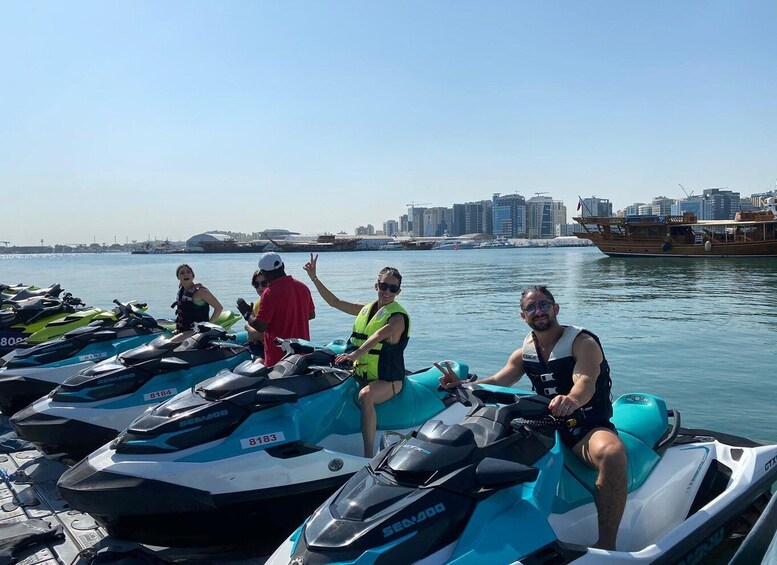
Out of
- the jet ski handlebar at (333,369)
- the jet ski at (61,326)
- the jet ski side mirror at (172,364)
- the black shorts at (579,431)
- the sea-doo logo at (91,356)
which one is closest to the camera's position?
the black shorts at (579,431)

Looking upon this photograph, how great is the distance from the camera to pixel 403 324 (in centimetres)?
457

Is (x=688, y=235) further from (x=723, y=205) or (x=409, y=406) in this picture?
(x=723, y=205)

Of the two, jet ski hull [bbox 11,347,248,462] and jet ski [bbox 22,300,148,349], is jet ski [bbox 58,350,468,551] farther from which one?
jet ski [bbox 22,300,148,349]

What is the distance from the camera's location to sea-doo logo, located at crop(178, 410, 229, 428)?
3.83 m

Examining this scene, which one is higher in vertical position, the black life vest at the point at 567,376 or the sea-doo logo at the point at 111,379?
the black life vest at the point at 567,376

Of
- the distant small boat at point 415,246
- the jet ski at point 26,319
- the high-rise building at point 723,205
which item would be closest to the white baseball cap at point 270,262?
the jet ski at point 26,319

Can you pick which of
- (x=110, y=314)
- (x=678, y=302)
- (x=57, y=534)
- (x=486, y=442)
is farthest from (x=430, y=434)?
(x=678, y=302)

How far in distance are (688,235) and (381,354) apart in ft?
183

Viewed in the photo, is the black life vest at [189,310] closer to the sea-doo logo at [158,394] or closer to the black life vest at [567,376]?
the sea-doo logo at [158,394]

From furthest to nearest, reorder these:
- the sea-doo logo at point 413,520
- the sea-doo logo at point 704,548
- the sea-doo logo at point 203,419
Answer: the sea-doo logo at point 203,419 → the sea-doo logo at point 704,548 → the sea-doo logo at point 413,520

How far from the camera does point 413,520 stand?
2543 mm

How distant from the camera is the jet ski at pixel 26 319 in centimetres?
877

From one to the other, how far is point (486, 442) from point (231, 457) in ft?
5.60

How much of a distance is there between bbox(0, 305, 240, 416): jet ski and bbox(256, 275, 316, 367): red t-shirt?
1.47 m
